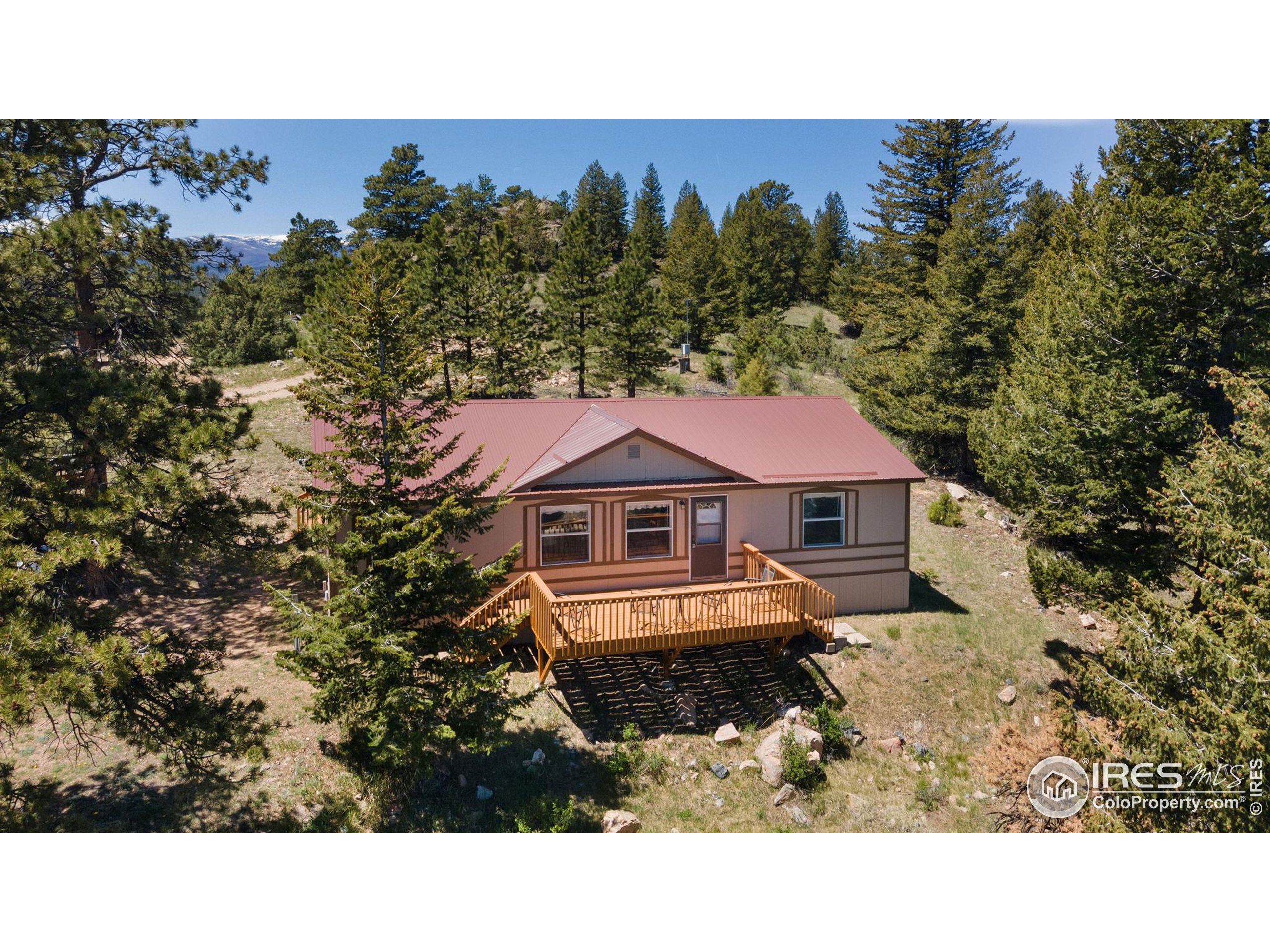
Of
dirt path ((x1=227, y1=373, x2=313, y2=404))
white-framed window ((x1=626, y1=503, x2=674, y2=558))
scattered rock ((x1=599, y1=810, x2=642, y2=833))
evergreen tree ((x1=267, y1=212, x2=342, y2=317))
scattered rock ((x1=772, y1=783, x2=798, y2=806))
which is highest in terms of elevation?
evergreen tree ((x1=267, y1=212, x2=342, y2=317))

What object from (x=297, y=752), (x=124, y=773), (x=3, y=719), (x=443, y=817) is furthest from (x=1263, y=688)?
(x=124, y=773)

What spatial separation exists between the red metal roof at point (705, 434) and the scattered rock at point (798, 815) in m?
5.16

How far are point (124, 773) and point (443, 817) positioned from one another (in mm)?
3744

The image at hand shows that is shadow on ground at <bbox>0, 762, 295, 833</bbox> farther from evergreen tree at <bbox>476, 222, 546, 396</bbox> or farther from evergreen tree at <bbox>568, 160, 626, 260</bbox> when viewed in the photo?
evergreen tree at <bbox>568, 160, 626, 260</bbox>

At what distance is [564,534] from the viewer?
1152 centimetres

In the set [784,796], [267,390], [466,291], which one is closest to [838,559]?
[784,796]

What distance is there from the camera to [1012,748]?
9.29m

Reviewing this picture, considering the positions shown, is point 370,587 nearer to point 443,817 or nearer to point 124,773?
point 443,817

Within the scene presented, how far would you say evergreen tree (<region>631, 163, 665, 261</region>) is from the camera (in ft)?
136

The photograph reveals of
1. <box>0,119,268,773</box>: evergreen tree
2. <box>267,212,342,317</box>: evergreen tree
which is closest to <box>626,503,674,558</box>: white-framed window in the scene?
<box>0,119,268,773</box>: evergreen tree

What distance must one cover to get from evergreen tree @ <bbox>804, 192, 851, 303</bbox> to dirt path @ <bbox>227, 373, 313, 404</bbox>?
31.4m

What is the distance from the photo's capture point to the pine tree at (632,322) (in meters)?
22.4

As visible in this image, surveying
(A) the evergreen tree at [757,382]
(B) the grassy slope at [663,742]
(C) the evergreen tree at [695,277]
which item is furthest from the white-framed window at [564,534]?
(C) the evergreen tree at [695,277]

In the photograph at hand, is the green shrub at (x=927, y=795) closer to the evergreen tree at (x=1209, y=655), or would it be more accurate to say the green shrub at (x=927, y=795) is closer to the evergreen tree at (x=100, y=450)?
the evergreen tree at (x=1209, y=655)
